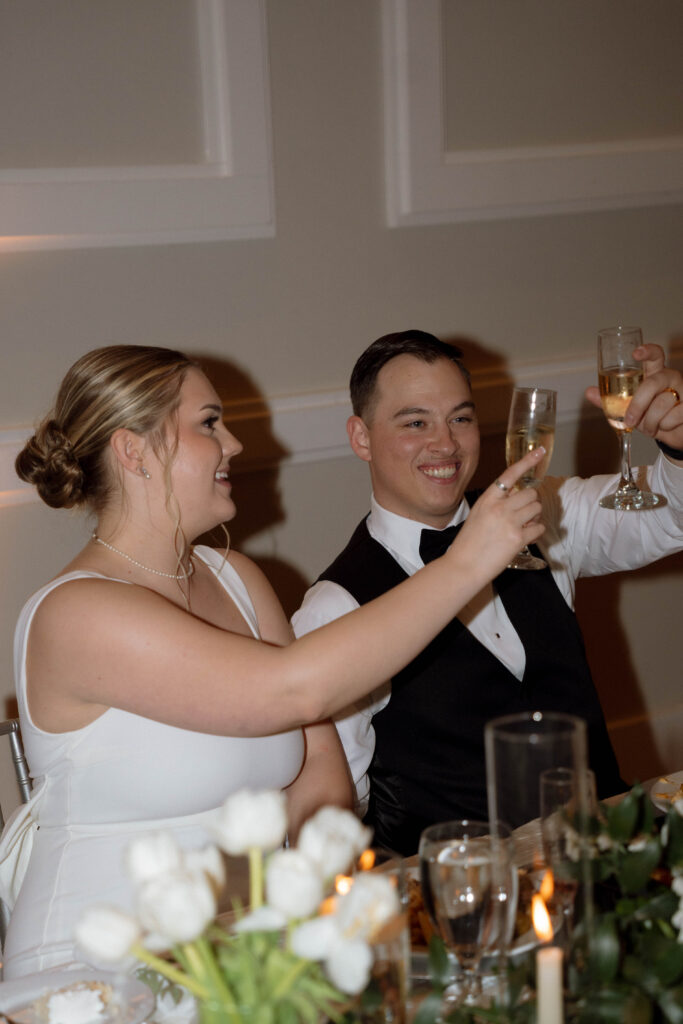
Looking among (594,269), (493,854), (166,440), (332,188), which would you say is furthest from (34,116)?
(493,854)

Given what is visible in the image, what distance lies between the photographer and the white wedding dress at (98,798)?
185 centimetres

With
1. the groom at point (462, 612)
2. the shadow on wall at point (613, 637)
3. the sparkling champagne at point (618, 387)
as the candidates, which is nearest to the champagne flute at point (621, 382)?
the sparkling champagne at point (618, 387)

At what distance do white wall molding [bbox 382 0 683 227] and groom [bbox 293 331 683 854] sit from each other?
93 cm

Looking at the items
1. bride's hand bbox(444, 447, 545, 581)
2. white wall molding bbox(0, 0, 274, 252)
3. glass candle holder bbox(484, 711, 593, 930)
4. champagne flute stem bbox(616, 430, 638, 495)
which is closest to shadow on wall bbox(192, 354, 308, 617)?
white wall molding bbox(0, 0, 274, 252)

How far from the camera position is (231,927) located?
4.74ft

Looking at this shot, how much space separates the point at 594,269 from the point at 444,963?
3.05 meters

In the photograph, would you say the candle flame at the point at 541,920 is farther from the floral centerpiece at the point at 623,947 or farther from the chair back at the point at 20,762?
the chair back at the point at 20,762

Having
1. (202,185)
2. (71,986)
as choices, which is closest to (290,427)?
(202,185)

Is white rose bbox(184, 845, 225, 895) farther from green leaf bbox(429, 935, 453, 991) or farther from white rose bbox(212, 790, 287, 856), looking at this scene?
green leaf bbox(429, 935, 453, 991)

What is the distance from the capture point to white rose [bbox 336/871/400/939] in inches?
33.8

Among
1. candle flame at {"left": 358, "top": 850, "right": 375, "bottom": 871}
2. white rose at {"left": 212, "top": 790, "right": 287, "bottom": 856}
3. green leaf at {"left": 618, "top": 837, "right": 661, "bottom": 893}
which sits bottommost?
green leaf at {"left": 618, "top": 837, "right": 661, "bottom": 893}

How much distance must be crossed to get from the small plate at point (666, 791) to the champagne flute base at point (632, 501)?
1.47 ft

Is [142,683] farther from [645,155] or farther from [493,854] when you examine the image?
[645,155]

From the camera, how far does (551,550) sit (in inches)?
107
